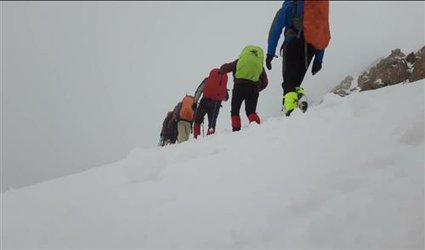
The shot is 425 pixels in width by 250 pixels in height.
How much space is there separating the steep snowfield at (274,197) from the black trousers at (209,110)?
641cm

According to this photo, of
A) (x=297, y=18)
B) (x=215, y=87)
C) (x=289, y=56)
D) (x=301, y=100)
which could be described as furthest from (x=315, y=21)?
(x=215, y=87)

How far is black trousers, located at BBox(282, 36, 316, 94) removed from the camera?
596 centimetres

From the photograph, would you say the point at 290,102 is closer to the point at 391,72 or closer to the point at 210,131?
the point at 210,131

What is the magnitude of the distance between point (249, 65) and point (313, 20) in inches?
80.4

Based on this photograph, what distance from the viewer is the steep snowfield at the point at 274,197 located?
7.73ft

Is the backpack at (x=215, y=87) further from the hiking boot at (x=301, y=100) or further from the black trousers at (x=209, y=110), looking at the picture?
the hiking boot at (x=301, y=100)

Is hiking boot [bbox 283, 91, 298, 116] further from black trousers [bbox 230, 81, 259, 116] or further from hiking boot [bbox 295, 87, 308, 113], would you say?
black trousers [bbox 230, 81, 259, 116]

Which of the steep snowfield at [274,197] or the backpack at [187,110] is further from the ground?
the backpack at [187,110]

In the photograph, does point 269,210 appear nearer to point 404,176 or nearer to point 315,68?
point 404,176

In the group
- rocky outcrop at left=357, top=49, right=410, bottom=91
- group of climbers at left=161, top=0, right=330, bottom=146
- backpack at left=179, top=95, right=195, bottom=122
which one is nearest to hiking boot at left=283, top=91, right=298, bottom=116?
group of climbers at left=161, top=0, right=330, bottom=146

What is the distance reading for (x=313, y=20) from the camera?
18.7ft

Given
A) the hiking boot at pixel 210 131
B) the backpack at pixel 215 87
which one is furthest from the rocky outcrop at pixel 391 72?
the hiking boot at pixel 210 131

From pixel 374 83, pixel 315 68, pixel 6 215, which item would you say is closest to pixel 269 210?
pixel 6 215

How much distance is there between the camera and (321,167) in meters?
2.95
